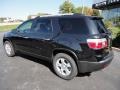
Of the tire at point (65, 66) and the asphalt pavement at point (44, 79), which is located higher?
the tire at point (65, 66)

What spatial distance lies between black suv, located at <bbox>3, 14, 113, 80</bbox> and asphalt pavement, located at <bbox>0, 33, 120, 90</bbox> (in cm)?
37

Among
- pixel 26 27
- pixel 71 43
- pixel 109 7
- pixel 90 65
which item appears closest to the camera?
pixel 90 65

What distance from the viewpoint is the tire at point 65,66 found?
5.20 metres

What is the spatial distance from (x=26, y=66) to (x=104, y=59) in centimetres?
290

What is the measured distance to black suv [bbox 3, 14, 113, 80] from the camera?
4871mm

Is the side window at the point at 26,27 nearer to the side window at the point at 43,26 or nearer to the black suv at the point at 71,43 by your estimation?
the black suv at the point at 71,43

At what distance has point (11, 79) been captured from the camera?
5.33m

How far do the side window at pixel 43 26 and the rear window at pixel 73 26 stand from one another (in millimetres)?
465

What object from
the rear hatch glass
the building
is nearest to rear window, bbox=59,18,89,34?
the rear hatch glass

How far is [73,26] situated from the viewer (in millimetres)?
5238

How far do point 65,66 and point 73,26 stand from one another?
3.96ft

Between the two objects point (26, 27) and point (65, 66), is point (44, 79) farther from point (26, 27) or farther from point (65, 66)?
point (26, 27)

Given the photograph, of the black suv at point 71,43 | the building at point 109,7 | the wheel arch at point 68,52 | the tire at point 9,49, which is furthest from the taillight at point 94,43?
the building at point 109,7

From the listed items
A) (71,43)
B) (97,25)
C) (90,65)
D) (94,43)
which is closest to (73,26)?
(71,43)
